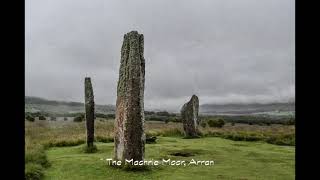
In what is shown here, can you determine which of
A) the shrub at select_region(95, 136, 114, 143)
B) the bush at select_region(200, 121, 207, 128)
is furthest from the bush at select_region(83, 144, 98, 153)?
the bush at select_region(200, 121, 207, 128)

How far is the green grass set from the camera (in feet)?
54.0

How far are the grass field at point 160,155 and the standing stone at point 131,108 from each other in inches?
30.2

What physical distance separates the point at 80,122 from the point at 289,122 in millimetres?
14899

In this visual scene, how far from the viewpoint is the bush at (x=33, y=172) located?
50.2 ft

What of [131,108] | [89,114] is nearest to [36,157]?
[89,114]

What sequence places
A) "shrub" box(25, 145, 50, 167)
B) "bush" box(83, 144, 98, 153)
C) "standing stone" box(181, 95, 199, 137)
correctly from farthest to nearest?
"standing stone" box(181, 95, 199, 137)
"bush" box(83, 144, 98, 153)
"shrub" box(25, 145, 50, 167)

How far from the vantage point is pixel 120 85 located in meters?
17.5

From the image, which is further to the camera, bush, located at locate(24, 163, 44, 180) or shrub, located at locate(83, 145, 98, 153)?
shrub, located at locate(83, 145, 98, 153)

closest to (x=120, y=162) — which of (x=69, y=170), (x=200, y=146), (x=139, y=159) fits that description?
(x=139, y=159)

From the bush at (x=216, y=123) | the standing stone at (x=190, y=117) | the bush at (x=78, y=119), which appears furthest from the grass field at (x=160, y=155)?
the bush at (x=216, y=123)

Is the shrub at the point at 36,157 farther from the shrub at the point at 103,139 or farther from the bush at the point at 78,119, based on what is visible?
the bush at the point at 78,119

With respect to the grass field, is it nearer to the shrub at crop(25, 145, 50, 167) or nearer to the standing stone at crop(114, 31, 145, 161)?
the shrub at crop(25, 145, 50, 167)

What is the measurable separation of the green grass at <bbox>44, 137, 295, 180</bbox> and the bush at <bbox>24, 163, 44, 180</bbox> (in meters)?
0.24
